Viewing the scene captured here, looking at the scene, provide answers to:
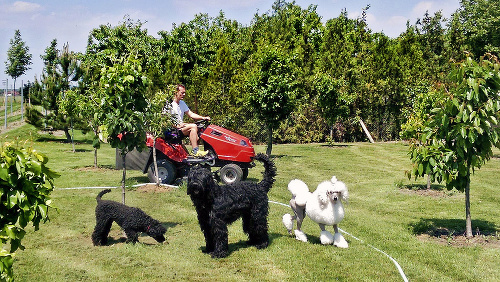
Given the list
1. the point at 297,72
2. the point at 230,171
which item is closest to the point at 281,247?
the point at 230,171

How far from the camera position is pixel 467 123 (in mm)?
7766

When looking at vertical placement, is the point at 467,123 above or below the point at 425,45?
below

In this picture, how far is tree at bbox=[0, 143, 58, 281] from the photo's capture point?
11.8 feet

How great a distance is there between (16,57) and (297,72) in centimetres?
3007

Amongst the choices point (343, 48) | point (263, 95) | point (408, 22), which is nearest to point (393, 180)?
point (263, 95)

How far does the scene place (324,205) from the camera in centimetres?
713

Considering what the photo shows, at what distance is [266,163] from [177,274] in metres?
2.34

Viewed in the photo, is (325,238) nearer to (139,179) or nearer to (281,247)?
(281,247)

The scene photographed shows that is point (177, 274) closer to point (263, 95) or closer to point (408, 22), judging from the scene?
point (263, 95)

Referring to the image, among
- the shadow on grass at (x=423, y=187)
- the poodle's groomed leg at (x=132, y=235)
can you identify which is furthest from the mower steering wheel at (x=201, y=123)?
the shadow on grass at (x=423, y=187)

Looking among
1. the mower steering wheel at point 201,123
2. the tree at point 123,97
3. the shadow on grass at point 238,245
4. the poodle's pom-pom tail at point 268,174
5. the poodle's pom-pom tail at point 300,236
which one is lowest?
the shadow on grass at point 238,245

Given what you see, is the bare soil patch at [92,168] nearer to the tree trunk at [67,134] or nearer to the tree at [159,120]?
the tree at [159,120]

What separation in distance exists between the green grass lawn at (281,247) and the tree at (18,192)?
10.5 inches

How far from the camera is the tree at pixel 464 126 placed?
25.1ft
